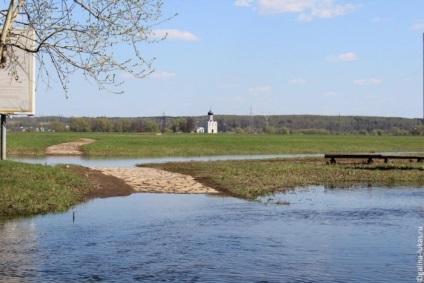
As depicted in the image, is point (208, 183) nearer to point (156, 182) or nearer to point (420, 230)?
Result: point (156, 182)

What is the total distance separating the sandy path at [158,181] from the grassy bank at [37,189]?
2591 mm

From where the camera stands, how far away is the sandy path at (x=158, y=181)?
26.2 m

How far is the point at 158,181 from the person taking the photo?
93.5ft

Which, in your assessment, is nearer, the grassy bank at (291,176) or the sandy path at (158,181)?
the sandy path at (158,181)

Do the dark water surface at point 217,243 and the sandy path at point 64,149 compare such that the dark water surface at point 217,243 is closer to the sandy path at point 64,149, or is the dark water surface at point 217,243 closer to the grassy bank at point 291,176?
the grassy bank at point 291,176

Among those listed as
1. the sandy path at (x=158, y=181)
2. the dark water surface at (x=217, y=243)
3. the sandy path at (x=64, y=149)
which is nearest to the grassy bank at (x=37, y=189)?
the dark water surface at (x=217, y=243)

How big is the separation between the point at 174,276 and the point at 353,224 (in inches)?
287

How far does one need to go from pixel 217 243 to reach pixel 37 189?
31.6 ft

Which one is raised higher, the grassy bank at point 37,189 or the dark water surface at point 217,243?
the grassy bank at point 37,189

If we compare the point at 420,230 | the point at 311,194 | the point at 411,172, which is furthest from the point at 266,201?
the point at 411,172

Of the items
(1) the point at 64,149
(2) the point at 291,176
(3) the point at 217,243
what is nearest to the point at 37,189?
(3) the point at 217,243

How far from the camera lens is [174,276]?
10969 mm

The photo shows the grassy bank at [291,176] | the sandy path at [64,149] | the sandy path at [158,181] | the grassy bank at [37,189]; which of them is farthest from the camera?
the sandy path at [64,149]

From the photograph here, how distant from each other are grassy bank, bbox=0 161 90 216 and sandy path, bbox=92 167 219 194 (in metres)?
2.59
